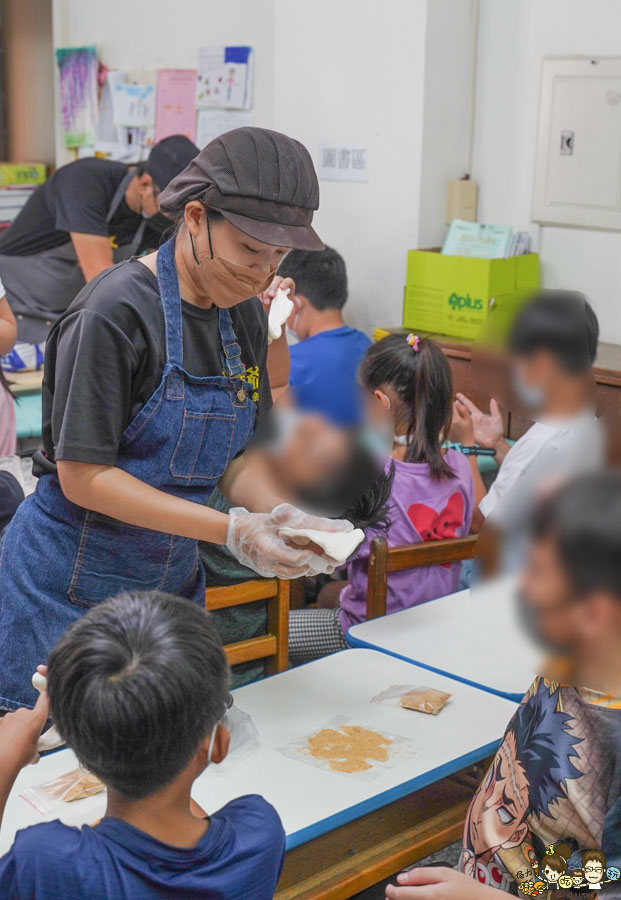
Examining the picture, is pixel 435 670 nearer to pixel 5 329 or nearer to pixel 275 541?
pixel 275 541

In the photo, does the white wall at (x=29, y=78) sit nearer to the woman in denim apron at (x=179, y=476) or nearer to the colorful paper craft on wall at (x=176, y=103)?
the colorful paper craft on wall at (x=176, y=103)

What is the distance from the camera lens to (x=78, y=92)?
17.9ft

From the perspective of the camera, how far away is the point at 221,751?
1.06 m

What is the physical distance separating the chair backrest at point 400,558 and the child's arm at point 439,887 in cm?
96

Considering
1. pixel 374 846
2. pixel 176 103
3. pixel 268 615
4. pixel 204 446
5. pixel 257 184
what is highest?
pixel 176 103

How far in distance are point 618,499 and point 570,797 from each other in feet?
2.98

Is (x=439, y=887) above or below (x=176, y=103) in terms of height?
below

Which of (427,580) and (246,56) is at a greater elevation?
(246,56)

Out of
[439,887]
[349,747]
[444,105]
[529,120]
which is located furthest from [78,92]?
[439,887]

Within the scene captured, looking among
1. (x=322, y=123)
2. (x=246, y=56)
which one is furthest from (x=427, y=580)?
(x=246, y=56)

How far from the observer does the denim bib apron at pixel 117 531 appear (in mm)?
1449

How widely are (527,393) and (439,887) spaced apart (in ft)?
2.75

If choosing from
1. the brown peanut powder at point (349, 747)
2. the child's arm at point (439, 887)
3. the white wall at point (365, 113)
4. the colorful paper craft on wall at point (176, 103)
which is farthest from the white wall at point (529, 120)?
the child's arm at point (439, 887)

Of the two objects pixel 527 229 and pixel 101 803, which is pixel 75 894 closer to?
pixel 101 803
